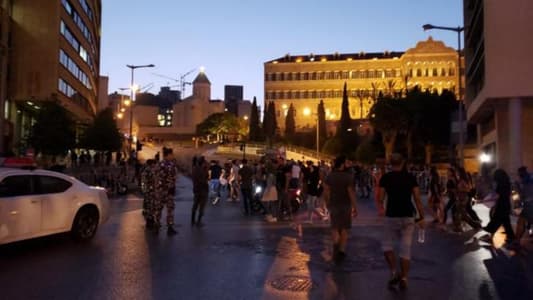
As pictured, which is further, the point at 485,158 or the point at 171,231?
the point at 485,158

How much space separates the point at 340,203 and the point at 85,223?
5.37 m

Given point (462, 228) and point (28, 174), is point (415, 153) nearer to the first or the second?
point (462, 228)

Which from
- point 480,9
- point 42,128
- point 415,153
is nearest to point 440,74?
point 415,153

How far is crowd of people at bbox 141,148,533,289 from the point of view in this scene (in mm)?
7461

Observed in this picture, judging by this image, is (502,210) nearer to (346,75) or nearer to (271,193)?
(271,193)

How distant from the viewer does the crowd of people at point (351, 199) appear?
7.46m

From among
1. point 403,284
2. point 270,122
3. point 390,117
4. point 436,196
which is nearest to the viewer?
point 403,284

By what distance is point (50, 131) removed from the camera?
125 ft

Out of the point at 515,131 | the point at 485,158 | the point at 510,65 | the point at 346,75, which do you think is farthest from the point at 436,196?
the point at 346,75

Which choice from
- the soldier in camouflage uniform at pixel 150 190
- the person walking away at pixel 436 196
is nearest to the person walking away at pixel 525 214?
the person walking away at pixel 436 196

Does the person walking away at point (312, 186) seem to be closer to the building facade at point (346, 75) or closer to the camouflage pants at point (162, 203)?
the camouflage pants at point (162, 203)

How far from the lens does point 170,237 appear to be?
39.7ft

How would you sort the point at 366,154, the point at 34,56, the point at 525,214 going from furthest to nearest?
the point at 366,154
the point at 34,56
the point at 525,214

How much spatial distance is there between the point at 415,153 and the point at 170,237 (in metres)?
60.0
